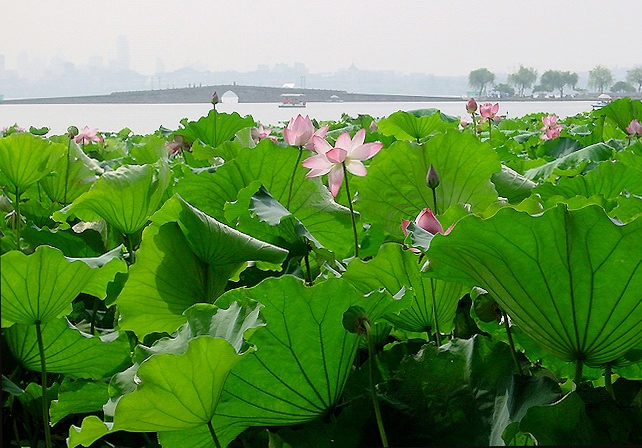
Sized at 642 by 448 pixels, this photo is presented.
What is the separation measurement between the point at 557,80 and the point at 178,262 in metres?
5.16

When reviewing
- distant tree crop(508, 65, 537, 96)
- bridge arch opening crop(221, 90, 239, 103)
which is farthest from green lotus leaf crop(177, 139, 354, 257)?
distant tree crop(508, 65, 537, 96)

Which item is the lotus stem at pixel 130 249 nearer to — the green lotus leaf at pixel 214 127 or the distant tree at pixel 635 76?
the green lotus leaf at pixel 214 127

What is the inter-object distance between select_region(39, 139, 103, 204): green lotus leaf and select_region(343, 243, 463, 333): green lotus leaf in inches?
33.2

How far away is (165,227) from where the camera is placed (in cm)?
67

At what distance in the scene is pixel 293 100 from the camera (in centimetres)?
144

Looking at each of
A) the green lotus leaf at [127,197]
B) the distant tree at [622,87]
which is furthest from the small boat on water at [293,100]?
the distant tree at [622,87]

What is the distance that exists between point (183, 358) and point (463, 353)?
8.5 inches

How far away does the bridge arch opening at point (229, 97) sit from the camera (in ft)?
4.88

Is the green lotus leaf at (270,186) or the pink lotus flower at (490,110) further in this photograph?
the pink lotus flower at (490,110)

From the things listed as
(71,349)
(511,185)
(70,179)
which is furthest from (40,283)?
(70,179)

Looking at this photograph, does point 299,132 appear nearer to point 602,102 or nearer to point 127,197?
point 127,197

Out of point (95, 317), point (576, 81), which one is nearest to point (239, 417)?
point (95, 317)

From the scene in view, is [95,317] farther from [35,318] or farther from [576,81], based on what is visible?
[576,81]

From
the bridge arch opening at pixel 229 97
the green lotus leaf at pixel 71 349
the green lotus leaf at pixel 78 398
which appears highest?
the bridge arch opening at pixel 229 97
